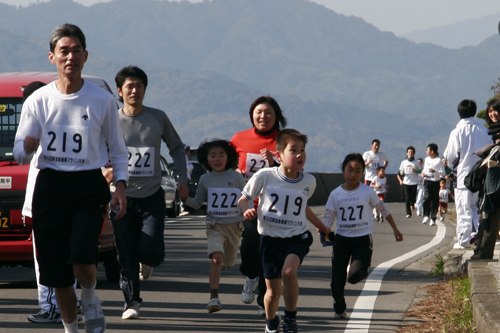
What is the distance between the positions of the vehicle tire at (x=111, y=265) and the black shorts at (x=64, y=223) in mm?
4194

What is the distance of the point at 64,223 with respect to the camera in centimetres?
526

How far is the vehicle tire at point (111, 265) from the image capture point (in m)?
9.49

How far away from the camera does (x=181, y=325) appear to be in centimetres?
696

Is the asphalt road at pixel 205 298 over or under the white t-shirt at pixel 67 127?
under

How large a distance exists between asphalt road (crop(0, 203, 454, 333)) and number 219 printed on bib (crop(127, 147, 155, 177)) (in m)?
1.22

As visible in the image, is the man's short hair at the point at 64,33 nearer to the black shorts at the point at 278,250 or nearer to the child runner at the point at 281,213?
the child runner at the point at 281,213

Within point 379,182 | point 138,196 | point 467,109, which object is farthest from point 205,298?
point 379,182

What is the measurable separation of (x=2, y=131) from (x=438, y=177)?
39.9ft

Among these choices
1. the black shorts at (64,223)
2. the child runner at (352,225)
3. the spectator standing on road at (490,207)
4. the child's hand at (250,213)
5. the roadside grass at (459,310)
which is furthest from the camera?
the spectator standing on road at (490,207)

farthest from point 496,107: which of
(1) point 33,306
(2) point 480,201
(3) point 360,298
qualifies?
(1) point 33,306

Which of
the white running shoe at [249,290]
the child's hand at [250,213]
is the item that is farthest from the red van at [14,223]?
the child's hand at [250,213]

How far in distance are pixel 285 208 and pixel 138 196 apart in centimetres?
149

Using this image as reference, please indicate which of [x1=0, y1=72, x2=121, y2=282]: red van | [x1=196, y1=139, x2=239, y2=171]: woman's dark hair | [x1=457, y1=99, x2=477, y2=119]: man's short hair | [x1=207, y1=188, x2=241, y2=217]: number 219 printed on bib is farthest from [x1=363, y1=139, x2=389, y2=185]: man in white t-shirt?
[x1=207, y1=188, x2=241, y2=217]: number 219 printed on bib

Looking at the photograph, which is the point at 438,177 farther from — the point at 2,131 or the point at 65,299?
the point at 65,299
